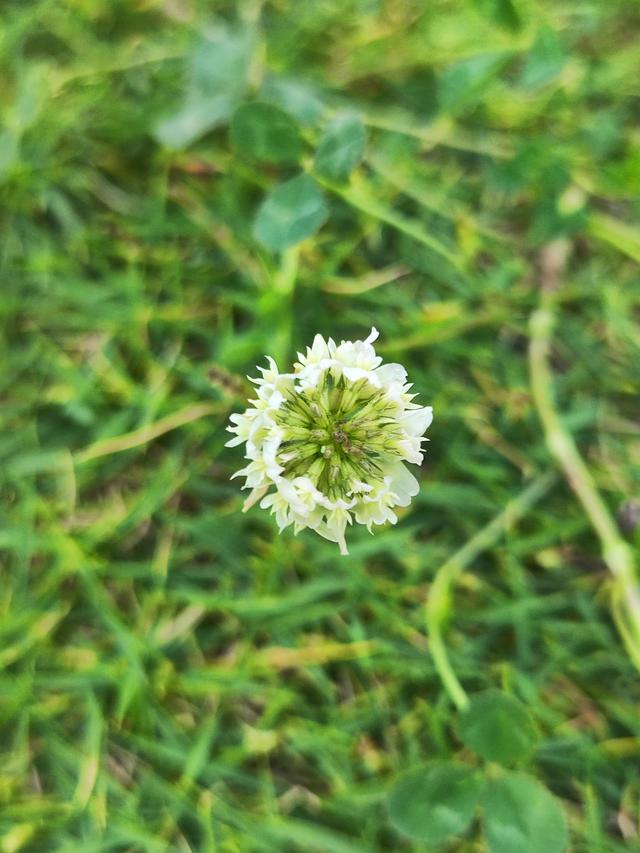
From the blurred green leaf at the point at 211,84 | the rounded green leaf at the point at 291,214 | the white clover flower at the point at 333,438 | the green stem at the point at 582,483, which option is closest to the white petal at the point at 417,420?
the white clover flower at the point at 333,438

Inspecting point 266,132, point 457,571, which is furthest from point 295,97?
point 457,571

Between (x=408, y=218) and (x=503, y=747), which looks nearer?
(x=503, y=747)

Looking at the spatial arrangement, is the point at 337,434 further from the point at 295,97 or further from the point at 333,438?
the point at 295,97

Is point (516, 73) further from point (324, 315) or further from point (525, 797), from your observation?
point (525, 797)

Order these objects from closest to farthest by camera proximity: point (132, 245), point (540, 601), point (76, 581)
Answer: point (540, 601) < point (76, 581) < point (132, 245)

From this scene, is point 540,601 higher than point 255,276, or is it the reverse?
point 255,276

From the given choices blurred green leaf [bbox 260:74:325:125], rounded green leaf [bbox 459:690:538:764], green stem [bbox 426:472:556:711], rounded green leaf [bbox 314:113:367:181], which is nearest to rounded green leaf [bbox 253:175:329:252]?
rounded green leaf [bbox 314:113:367:181]

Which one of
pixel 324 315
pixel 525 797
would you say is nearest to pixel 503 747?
pixel 525 797

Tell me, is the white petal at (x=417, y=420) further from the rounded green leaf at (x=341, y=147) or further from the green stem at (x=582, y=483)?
the green stem at (x=582, y=483)
